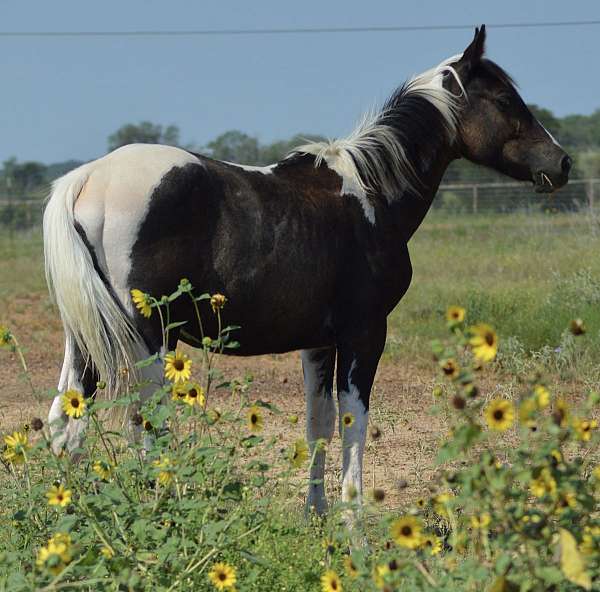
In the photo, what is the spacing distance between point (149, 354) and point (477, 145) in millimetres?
2153

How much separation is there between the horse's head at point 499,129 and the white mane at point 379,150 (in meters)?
0.08

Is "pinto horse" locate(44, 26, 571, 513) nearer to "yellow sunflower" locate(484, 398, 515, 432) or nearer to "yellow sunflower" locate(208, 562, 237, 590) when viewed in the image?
"yellow sunflower" locate(208, 562, 237, 590)

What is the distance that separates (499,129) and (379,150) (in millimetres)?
698

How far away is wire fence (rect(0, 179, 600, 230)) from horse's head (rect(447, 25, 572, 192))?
20.8m

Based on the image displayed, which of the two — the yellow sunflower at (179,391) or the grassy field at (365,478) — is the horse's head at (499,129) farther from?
the yellow sunflower at (179,391)

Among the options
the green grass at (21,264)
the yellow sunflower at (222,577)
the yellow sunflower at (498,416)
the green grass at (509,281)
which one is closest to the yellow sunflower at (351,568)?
the yellow sunflower at (222,577)

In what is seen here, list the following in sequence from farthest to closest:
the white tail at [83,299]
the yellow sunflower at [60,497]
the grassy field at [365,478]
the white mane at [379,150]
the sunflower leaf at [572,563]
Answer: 1. the white mane at [379,150]
2. the white tail at [83,299]
3. the yellow sunflower at [60,497]
4. the grassy field at [365,478]
5. the sunflower leaf at [572,563]

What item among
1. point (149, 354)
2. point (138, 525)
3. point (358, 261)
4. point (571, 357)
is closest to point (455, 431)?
point (138, 525)

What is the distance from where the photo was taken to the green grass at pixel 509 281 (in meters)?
Answer: 9.61

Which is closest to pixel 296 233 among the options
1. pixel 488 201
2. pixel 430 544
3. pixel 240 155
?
pixel 430 544

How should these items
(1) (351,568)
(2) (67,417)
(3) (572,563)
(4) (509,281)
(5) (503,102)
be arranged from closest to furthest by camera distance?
(3) (572,563)
(1) (351,568)
(2) (67,417)
(5) (503,102)
(4) (509,281)

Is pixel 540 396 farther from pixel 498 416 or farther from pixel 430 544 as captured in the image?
pixel 430 544

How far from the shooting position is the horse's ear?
18.3 ft

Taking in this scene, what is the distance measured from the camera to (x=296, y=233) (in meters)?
4.88
